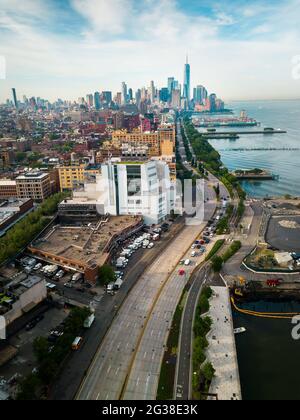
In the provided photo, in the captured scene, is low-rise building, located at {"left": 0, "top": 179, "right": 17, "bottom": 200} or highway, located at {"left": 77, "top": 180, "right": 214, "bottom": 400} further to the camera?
low-rise building, located at {"left": 0, "top": 179, "right": 17, "bottom": 200}

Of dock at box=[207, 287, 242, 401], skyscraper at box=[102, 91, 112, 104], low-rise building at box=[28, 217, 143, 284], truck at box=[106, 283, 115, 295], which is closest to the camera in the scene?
dock at box=[207, 287, 242, 401]

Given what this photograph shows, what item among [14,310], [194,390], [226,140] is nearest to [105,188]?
[14,310]

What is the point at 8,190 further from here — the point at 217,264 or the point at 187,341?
the point at 187,341

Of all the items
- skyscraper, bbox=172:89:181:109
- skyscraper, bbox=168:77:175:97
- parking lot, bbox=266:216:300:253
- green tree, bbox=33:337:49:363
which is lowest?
parking lot, bbox=266:216:300:253

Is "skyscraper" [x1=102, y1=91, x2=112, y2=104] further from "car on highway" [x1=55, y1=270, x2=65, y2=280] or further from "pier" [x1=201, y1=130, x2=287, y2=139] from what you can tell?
"car on highway" [x1=55, y1=270, x2=65, y2=280]

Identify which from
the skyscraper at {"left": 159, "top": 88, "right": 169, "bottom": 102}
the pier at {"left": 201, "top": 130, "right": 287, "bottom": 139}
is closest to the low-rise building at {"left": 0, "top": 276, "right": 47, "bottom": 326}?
the pier at {"left": 201, "top": 130, "right": 287, "bottom": 139}

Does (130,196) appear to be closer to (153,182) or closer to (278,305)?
(153,182)

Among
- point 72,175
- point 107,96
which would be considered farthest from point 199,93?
point 72,175
